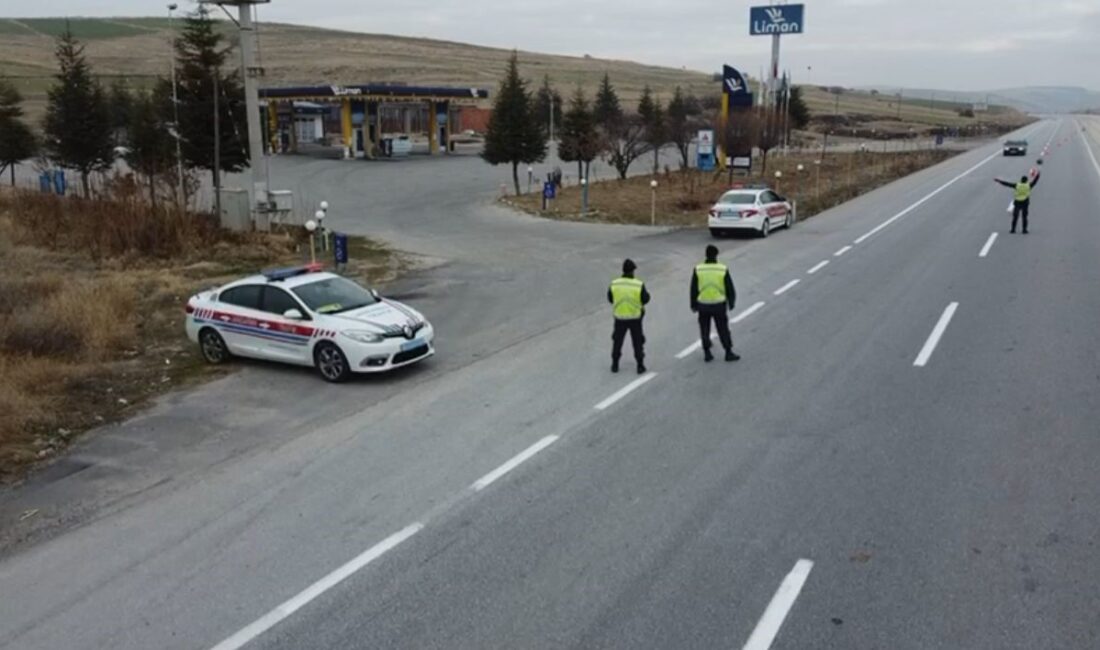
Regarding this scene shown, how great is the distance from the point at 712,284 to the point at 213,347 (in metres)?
7.51

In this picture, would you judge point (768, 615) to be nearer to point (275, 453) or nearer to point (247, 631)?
point (247, 631)

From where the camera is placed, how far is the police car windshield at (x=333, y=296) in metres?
13.1

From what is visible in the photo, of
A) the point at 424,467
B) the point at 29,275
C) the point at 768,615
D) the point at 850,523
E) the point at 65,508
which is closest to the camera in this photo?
the point at 768,615

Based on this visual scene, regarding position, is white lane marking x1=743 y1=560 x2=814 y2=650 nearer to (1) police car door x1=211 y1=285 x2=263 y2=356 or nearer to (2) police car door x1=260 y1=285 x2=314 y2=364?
(2) police car door x1=260 y1=285 x2=314 y2=364

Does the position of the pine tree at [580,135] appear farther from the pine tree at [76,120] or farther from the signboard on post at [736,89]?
the pine tree at [76,120]

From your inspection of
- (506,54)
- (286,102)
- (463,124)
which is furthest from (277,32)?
(286,102)

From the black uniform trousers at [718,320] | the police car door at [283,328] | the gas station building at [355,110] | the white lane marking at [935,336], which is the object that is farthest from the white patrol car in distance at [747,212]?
the gas station building at [355,110]

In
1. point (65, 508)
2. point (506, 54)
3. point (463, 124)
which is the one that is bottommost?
point (65, 508)

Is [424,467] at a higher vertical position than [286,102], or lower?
lower

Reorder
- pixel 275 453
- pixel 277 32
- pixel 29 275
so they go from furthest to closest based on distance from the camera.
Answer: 1. pixel 277 32
2. pixel 29 275
3. pixel 275 453

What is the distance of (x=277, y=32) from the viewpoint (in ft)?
646

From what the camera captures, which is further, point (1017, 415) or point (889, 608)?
point (1017, 415)

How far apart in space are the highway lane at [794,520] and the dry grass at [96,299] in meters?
5.52

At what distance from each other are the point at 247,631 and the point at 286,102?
6691 centimetres
